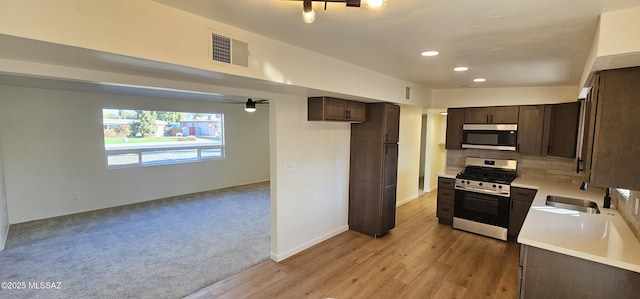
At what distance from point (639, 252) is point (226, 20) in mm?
3237

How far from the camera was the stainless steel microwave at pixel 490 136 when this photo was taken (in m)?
4.40

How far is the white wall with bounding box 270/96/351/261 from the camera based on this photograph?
11.2ft

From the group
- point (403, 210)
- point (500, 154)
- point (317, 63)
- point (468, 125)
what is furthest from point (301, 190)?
point (500, 154)

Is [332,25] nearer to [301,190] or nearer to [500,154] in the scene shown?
[301,190]

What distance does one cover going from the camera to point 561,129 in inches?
159

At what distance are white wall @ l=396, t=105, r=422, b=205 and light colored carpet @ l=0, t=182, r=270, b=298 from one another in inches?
115

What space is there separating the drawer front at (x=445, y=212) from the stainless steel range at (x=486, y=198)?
9cm

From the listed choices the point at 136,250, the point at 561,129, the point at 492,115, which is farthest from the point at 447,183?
the point at 136,250

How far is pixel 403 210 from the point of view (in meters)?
5.62

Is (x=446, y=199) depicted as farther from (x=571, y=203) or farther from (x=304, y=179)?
(x=304, y=179)

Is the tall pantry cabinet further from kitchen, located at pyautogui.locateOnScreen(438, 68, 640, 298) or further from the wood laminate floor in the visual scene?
kitchen, located at pyautogui.locateOnScreen(438, 68, 640, 298)

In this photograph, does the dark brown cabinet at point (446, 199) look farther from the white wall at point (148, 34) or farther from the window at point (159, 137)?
the window at point (159, 137)

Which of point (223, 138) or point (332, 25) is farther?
point (223, 138)

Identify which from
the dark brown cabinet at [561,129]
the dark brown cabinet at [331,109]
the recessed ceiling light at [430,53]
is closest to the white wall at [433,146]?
the dark brown cabinet at [561,129]
